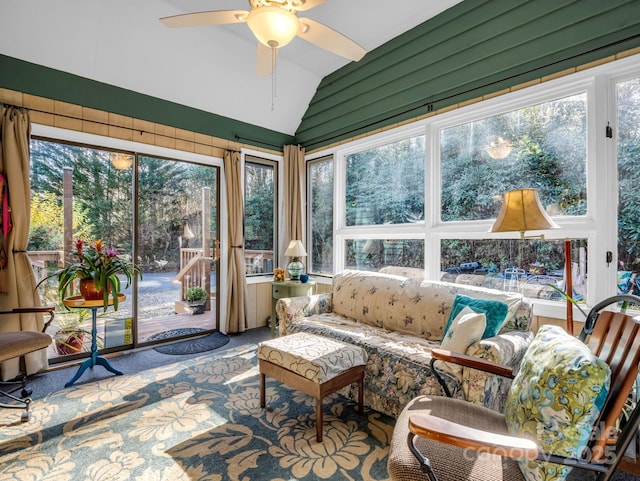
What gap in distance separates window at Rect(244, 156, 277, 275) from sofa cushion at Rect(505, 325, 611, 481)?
3.90 meters

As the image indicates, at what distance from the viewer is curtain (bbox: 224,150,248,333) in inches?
169

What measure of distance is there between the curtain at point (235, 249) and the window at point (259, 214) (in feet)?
0.87

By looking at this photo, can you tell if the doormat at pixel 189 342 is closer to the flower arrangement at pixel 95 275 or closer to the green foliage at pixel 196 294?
the green foliage at pixel 196 294

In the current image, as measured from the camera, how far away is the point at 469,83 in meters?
3.02

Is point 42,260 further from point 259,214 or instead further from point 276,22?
point 276,22

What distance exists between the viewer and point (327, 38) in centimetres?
218

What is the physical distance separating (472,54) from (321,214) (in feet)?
8.72

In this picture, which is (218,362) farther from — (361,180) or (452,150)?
(452,150)

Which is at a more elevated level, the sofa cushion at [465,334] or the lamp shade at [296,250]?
the lamp shade at [296,250]

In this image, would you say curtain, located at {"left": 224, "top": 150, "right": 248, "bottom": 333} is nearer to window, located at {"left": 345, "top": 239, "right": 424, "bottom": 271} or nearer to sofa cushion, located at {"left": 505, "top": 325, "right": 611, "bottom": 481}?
window, located at {"left": 345, "top": 239, "right": 424, "bottom": 271}

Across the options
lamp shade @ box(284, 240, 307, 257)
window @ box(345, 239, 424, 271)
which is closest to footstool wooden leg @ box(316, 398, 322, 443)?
window @ box(345, 239, 424, 271)

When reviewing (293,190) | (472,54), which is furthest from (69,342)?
(472,54)

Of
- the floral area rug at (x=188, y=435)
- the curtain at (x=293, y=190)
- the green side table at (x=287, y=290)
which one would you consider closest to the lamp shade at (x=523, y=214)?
the floral area rug at (x=188, y=435)

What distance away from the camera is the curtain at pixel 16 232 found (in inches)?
111
